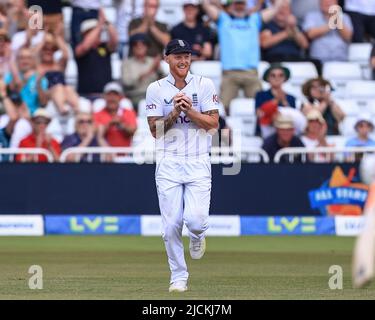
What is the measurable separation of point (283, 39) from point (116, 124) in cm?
301

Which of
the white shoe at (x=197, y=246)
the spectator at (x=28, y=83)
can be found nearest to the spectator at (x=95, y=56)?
the spectator at (x=28, y=83)

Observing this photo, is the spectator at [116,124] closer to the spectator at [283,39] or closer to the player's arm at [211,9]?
the player's arm at [211,9]

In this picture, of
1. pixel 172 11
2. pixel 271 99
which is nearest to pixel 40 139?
pixel 271 99

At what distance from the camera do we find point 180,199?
9.07 metres

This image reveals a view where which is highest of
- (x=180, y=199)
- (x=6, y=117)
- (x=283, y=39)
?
(x=283, y=39)

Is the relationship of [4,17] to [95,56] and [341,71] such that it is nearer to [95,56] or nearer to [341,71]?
[95,56]

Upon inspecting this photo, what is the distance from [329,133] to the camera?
53.2ft

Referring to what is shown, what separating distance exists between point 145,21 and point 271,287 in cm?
795

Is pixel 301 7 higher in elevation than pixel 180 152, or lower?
higher

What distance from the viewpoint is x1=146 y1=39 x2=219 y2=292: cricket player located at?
9.02m

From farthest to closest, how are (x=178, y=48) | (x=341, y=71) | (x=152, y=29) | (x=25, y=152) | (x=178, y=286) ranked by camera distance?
1. (x=341, y=71)
2. (x=152, y=29)
3. (x=25, y=152)
4. (x=178, y=286)
5. (x=178, y=48)

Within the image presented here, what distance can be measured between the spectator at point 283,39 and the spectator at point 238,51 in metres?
0.64

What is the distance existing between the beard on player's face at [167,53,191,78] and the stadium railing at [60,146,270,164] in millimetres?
5797
